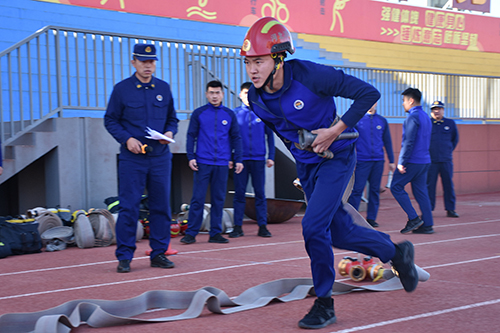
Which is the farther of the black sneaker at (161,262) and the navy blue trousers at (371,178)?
the navy blue trousers at (371,178)

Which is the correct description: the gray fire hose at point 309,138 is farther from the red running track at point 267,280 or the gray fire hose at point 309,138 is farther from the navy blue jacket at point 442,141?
the navy blue jacket at point 442,141

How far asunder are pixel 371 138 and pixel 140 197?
488cm

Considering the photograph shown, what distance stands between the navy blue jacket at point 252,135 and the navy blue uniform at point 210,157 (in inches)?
21.6

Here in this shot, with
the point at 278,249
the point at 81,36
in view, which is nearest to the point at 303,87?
the point at 278,249

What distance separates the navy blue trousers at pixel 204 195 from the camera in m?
8.09

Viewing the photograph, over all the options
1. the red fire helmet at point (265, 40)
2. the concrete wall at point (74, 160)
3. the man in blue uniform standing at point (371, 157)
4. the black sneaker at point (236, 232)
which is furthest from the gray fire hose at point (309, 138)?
the concrete wall at point (74, 160)

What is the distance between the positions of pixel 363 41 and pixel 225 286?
1896 centimetres

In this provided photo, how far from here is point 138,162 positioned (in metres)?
5.96

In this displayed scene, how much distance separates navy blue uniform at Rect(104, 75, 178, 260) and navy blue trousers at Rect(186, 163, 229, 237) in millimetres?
1867

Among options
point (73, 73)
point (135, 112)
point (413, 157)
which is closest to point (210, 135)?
point (135, 112)

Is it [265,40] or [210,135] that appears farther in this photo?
[210,135]

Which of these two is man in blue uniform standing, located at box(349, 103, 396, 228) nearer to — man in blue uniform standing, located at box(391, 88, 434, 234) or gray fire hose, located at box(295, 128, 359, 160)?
man in blue uniform standing, located at box(391, 88, 434, 234)

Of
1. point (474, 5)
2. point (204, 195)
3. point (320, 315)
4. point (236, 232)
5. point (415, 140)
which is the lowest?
point (236, 232)

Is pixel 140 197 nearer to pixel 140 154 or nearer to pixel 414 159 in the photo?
pixel 140 154
